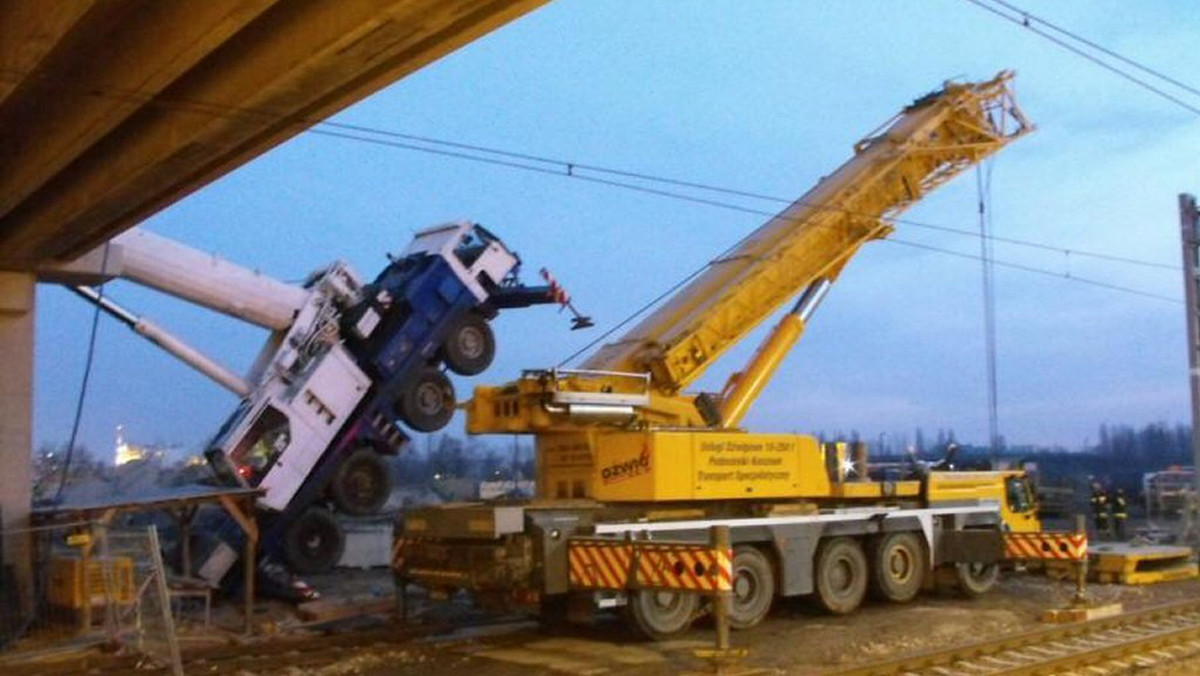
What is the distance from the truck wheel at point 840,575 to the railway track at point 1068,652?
9.09 feet

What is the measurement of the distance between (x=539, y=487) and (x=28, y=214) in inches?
288

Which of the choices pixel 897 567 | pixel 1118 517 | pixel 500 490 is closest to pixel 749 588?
pixel 897 567

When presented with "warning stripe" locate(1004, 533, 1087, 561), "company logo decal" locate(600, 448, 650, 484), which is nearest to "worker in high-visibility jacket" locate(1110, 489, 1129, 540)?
"warning stripe" locate(1004, 533, 1087, 561)

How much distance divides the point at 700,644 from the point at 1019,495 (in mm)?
8271

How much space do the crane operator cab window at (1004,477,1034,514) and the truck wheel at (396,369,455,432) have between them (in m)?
9.18

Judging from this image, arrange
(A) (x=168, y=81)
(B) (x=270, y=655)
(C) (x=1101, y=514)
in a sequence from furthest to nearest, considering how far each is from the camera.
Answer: (C) (x=1101, y=514) → (B) (x=270, y=655) → (A) (x=168, y=81)

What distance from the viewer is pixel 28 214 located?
14.8m

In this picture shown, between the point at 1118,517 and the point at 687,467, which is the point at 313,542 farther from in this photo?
the point at 1118,517

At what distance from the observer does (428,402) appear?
19.3 m

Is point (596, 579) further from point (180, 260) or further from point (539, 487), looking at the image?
point (180, 260)

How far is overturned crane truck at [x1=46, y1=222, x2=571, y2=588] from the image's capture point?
57.0 feet

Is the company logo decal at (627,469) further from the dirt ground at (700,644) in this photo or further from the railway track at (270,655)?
the railway track at (270,655)

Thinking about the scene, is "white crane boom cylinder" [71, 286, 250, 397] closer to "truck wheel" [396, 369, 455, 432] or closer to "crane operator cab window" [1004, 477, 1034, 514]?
"truck wheel" [396, 369, 455, 432]

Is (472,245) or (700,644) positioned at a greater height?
(472,245)
